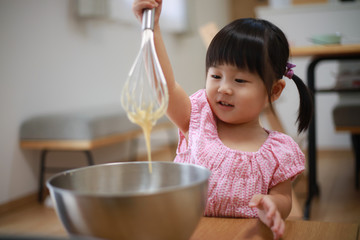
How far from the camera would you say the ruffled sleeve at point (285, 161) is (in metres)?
0.70

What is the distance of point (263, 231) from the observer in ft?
1.76

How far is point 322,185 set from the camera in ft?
8.57

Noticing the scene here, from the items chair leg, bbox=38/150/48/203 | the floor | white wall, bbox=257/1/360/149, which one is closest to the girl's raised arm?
the floor

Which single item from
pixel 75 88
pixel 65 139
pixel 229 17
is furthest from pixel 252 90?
pixel 229 17

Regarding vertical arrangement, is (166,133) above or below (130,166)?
→ below

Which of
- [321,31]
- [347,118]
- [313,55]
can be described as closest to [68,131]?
[313,55]

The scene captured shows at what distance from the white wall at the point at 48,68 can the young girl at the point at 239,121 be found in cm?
148

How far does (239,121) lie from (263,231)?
0.28 m

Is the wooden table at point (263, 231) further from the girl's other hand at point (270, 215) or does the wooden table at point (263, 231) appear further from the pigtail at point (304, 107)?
the pigtail at point (304, 107)

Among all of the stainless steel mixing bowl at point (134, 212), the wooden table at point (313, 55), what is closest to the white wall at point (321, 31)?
the wooden table at point (313, 55)

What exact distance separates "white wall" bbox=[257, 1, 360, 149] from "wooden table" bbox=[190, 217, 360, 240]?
2.99 m

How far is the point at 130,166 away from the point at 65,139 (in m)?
1.63

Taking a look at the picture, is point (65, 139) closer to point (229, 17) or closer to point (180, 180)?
point (180, 180)

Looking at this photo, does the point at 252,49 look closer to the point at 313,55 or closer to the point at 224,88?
the point at 224,88
